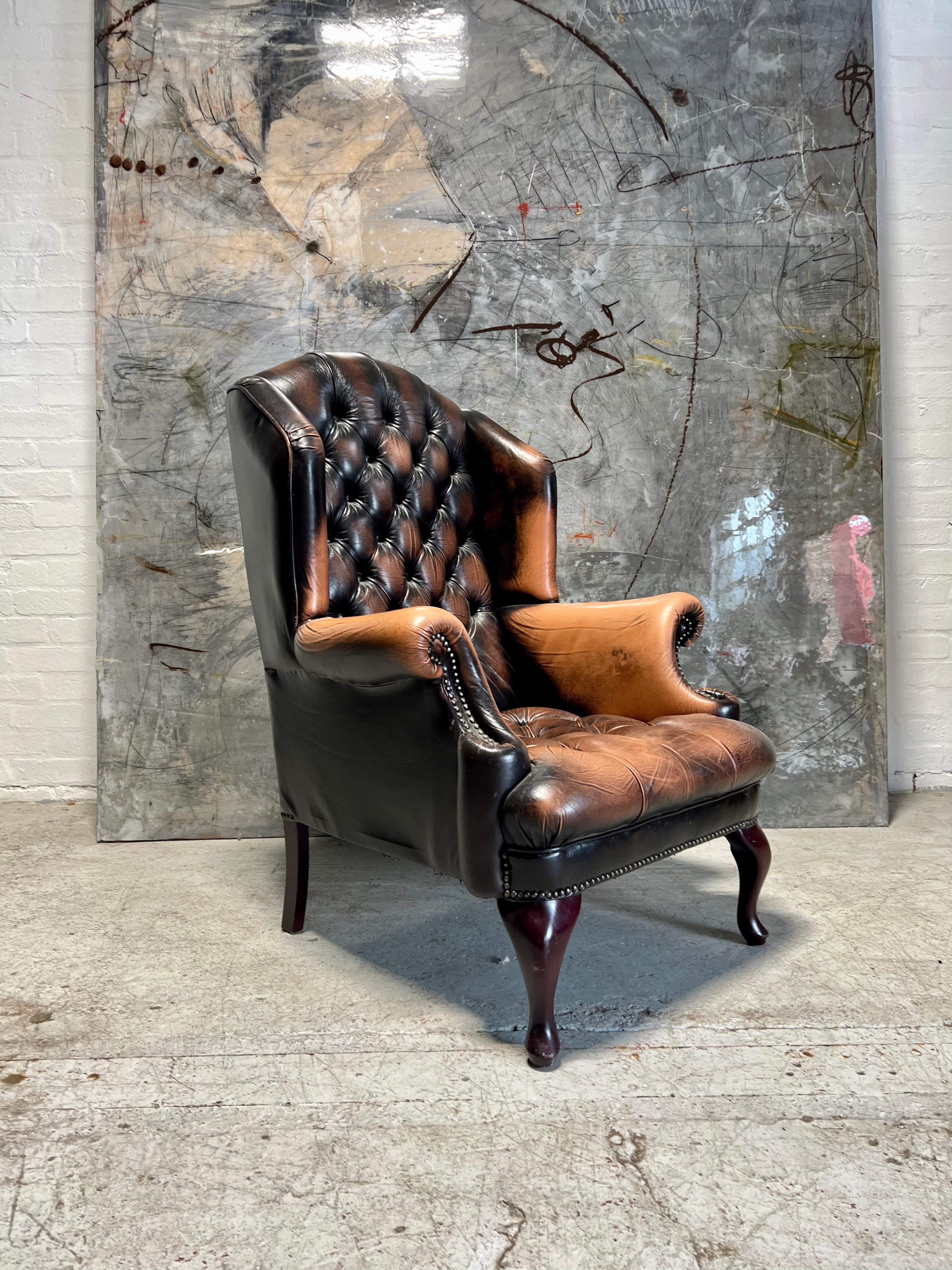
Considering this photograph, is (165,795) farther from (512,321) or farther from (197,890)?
(512,321)

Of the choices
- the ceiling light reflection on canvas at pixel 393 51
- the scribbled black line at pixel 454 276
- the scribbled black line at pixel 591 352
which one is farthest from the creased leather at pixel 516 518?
the ceiling light reflection on canvas at pixel 393 51

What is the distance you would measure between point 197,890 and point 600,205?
7.13 ft

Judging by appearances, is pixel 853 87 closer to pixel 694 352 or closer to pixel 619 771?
pixel 694 352

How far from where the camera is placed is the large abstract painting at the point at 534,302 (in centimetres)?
271

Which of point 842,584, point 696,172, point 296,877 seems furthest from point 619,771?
point 696,172

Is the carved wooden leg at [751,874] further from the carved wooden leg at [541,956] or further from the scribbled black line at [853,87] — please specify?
the scribbled black line at [853,87]

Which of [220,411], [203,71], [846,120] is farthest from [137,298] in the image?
[846,120]

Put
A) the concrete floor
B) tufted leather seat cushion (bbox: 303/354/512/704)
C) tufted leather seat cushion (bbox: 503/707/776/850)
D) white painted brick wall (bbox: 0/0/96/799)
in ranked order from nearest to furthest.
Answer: the concrete floor
tufted leather seat cushion (bbox: 503/707/776/850)
tufted leather seat cushion (bbox: 303/354/512/704)
white painted brick wall (bbox: 0/0/96/799)

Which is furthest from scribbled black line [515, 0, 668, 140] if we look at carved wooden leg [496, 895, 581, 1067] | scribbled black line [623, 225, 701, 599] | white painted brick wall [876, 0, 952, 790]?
carved wooden leg [496, 895, 581, 1067]

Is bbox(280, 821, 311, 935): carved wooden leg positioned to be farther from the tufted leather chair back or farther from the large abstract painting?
the large abstract painting

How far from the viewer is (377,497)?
209 centimetres

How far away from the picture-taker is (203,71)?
8.89 ft

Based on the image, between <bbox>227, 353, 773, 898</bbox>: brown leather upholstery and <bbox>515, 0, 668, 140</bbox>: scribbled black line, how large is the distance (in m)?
1.21

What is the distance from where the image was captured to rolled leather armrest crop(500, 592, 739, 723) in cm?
192
